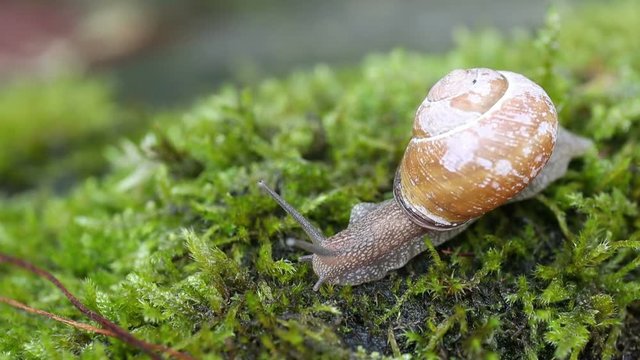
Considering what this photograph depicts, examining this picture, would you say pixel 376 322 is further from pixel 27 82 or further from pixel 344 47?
pixel 27 82

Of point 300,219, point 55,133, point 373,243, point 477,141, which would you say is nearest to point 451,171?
point 477,141

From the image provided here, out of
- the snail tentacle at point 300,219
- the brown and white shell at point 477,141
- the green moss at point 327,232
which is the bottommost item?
the green moss at point 327,232

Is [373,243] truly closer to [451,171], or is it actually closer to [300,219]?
[300,219]

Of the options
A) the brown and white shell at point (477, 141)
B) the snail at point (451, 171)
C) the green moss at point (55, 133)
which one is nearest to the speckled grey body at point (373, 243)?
the snail at point (451, 171)

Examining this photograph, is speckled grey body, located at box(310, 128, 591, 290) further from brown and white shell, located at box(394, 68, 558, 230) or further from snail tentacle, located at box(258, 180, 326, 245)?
brown and white shell, located at box(394, 68, 558, 230)

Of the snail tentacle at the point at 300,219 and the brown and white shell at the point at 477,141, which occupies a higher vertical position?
the brown and white shell at the point at 477,141

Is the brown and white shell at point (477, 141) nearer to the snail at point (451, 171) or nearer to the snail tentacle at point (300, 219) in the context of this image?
the snail at point (451, 171)

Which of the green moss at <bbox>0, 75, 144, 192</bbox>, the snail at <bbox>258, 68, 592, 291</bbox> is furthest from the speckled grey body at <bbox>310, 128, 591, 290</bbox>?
the green moss at <bbox>0, 75, 144, 192</bbox>
